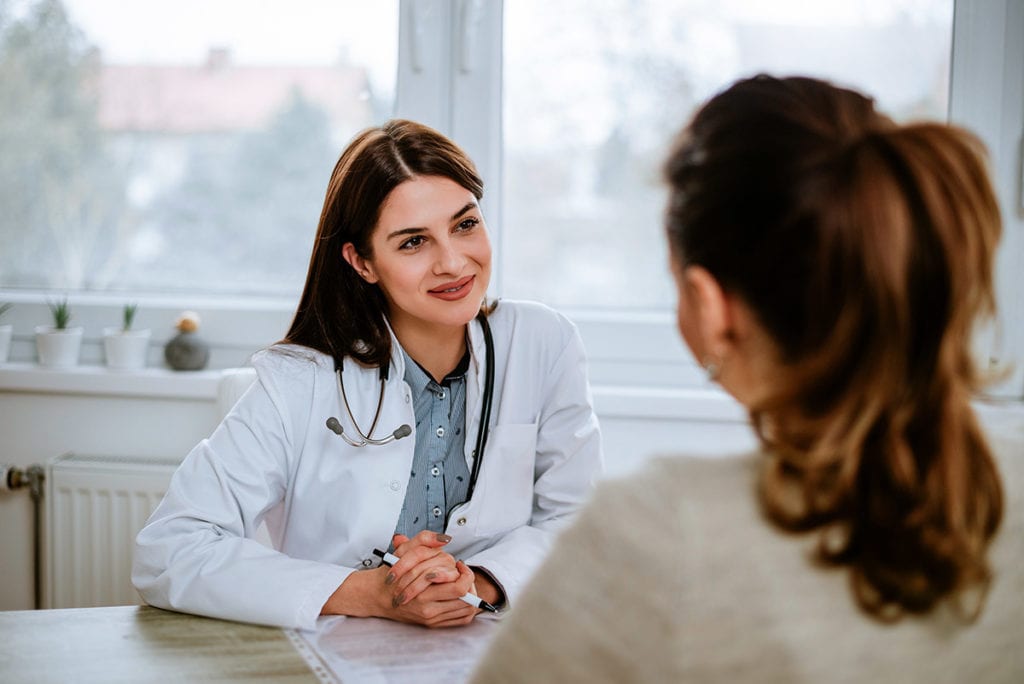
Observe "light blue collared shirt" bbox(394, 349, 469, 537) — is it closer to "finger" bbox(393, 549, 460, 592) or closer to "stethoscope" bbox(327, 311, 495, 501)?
"stethoscope" bbox(327, 311, 495, 501)

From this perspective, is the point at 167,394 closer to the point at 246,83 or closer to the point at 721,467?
the point at 246,83

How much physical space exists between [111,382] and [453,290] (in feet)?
3.42

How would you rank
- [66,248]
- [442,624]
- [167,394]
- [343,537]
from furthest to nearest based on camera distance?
[66,248], [167,394], [343,537], [442,624]

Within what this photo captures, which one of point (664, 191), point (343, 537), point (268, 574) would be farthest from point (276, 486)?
point (664, 191)

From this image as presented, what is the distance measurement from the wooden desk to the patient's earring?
0.57 metres

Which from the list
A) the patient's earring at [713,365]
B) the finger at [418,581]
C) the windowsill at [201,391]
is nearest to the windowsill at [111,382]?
the windowsill at [201,391]

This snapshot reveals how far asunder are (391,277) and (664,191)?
898mm

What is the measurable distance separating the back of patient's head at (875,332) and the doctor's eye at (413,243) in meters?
0.98

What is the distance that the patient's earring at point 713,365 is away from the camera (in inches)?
29.6

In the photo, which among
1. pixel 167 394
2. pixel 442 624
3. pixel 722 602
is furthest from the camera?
pixel 167 394

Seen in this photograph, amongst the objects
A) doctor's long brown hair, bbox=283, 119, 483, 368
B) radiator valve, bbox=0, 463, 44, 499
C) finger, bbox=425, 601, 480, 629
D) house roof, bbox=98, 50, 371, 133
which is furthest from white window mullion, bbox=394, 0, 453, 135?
finger, bbox=425, 601, 480, 629

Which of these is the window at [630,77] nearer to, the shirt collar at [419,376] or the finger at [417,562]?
the shirt collar at [419,376]

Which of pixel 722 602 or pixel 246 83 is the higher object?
pixel 246 83

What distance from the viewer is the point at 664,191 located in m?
0.79
